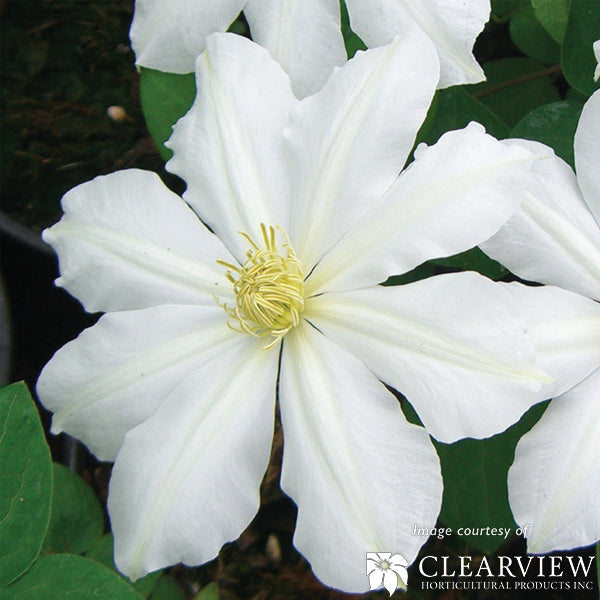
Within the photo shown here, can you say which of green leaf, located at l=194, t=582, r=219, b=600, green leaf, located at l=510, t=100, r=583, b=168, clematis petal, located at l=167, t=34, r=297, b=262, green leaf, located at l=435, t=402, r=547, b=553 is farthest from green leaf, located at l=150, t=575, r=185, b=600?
green leaf, located at l=510, t=100, r=583, b=168

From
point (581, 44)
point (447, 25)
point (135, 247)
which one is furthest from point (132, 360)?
point (581, 44)

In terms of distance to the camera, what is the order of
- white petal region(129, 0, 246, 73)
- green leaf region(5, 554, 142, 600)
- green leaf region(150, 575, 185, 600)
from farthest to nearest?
1. green leaf region(150, 575, 185, 600)
2. white petal region(129, 0, 246, 73)
3. green leaf region(5, 554, 142, 600)

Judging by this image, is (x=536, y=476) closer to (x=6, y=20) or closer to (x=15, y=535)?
(x=15, y=535)

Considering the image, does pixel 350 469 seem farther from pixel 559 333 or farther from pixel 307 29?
pixel 307 29

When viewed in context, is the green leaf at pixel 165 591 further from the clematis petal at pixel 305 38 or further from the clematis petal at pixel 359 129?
the clematis petal at pixel 305 38

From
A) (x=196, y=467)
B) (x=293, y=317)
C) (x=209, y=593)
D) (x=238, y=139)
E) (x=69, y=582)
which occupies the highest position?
(x=238, y=139)

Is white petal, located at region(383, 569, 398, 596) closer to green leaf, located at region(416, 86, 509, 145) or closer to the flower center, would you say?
the flower center

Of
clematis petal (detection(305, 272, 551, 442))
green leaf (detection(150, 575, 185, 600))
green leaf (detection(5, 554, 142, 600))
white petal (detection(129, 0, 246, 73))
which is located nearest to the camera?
clematis petal (detection(305, 272, 551, 442))
